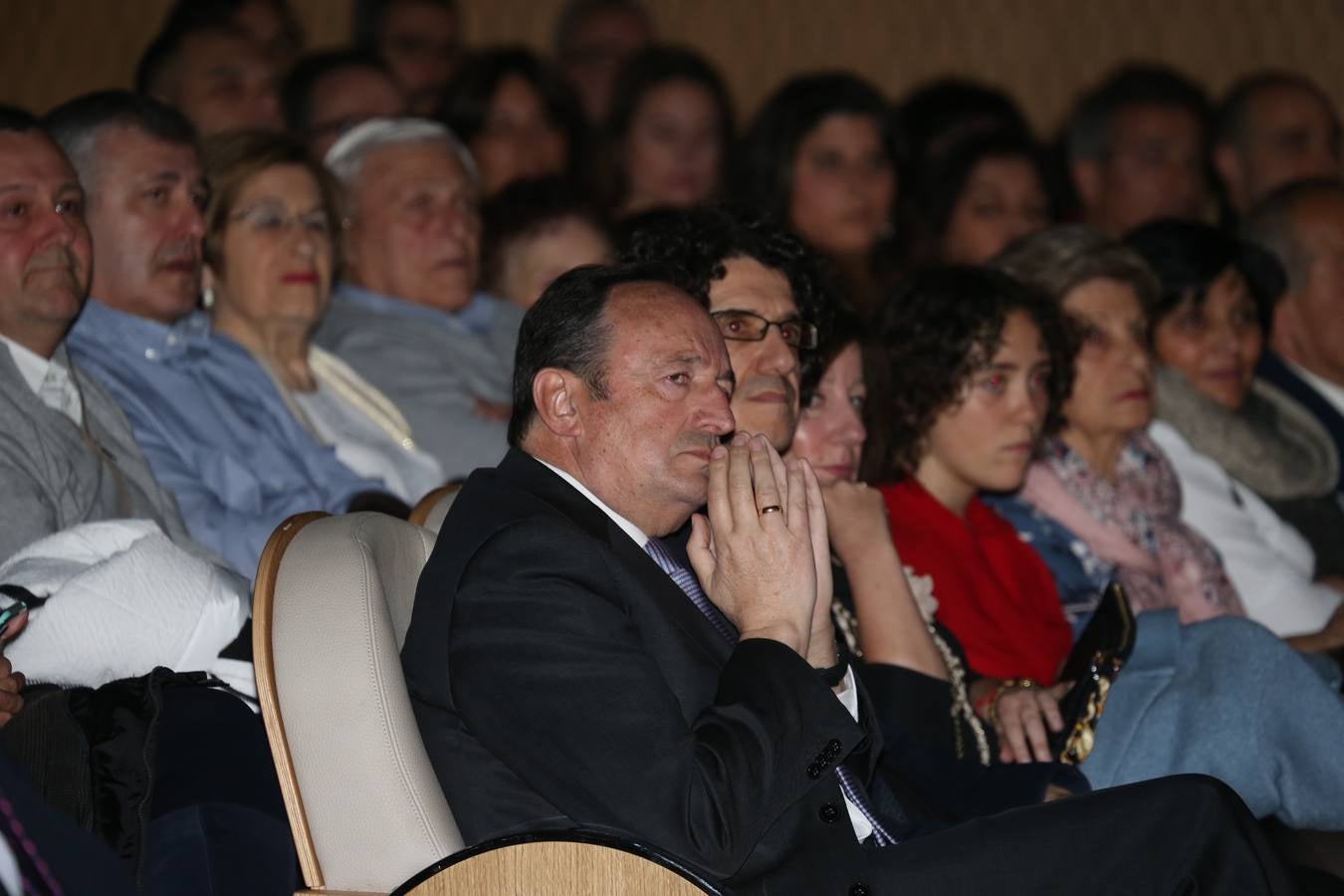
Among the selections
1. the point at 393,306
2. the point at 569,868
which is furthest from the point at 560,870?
the point at 393,306

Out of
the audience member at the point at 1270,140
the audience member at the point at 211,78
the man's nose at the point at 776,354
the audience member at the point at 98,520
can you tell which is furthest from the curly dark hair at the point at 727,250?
the audience member at the point at 1270,140

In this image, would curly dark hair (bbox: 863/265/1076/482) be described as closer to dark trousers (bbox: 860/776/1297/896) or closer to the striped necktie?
the striped necktie

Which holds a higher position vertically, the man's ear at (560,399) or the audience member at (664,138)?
the audience member at (664,138)

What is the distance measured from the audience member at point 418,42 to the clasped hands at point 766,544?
3643 millimetres

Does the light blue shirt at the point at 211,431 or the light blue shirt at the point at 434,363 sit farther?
the light blue shirt at the point at 434,363

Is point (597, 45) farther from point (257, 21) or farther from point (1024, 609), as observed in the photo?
point (1024, 609)

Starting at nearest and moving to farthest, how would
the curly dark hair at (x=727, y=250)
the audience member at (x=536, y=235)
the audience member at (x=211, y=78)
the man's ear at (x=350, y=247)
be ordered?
the curly dark hair at (x=727, y=250), the man's ear at (x=350, y=247), the audience member at (x=536, y=235), the audience member at (x=211, y=78)

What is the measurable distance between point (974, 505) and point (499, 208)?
1.56m

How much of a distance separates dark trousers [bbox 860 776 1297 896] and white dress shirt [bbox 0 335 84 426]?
1658 mm

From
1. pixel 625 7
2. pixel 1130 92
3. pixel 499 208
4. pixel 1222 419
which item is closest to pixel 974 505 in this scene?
pixel 1222 419

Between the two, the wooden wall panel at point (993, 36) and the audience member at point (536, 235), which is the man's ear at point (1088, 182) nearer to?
the wooden wall panel at point (993, 36)

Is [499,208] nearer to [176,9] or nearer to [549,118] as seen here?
[549,118]

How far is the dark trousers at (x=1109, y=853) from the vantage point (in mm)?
1977

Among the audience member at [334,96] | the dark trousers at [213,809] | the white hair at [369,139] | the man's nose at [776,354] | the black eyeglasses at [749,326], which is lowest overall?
the dark trousers at [213,809]
